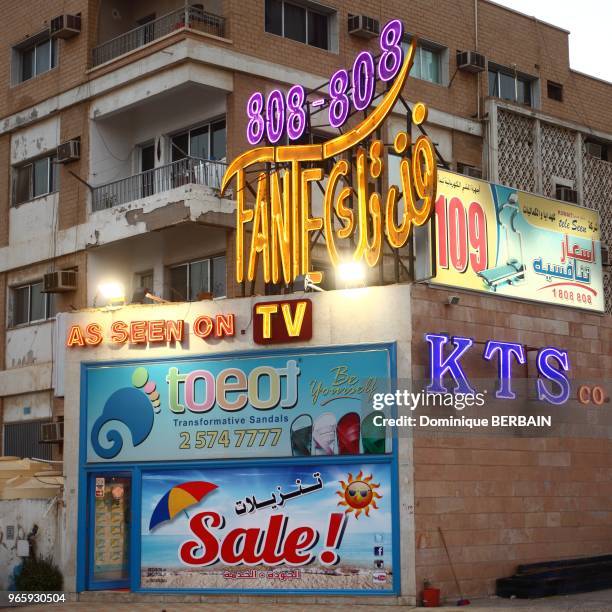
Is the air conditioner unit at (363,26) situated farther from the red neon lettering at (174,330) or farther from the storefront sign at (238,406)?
the storefront sign at (238,406)

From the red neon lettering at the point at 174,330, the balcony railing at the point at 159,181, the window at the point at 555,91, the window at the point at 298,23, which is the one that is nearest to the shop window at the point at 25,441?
the balcony railing at the point at 159,181

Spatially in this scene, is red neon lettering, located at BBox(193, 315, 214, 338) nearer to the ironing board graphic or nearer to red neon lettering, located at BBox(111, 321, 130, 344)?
red neon lettering, located at BBox(111, 321, 130, 344)

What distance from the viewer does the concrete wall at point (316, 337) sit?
807 inches

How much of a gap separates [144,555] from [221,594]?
1858mm

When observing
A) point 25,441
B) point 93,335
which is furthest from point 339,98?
point 25,441

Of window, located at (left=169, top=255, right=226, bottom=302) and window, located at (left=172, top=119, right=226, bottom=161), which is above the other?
window, located at (left=172, top=119, right=226, bottom=161)

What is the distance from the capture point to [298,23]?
31.2m

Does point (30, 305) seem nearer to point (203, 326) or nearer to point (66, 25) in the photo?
point (66, 25)

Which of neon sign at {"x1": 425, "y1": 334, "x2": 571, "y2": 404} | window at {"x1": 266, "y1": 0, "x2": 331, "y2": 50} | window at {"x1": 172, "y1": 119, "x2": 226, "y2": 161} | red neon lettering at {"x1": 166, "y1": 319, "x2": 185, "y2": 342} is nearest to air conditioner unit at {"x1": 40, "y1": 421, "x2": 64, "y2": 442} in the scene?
window at {"x1": 172, "y1": 119, "x2": 226, "y2": 161}

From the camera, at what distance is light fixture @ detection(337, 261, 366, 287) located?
21.7m

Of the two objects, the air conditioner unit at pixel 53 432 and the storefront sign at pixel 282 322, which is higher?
the storefront sign at pixel 282 322

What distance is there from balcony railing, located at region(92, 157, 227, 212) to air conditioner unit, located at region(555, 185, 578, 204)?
11.4m

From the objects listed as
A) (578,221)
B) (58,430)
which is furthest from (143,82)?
(578,221)

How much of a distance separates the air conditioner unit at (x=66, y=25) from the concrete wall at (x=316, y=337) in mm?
11221
